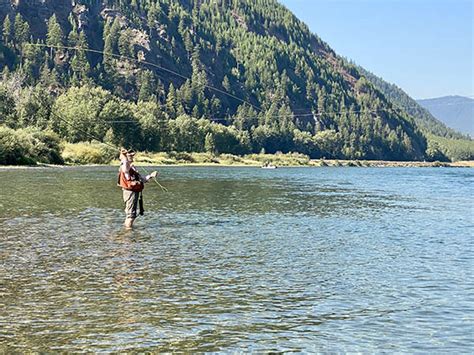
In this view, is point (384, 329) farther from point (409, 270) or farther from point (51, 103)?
point (51, 103)

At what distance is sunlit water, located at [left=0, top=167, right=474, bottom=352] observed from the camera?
393 inches

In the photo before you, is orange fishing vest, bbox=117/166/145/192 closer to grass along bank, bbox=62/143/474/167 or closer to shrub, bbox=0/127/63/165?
shrub, bbox=0/127/63/165

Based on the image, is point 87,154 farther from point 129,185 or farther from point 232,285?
point 232,285

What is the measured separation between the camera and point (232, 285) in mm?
13695

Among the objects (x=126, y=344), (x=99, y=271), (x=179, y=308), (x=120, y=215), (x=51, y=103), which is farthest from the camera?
(x=51, y=103)

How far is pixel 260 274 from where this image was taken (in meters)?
15.0

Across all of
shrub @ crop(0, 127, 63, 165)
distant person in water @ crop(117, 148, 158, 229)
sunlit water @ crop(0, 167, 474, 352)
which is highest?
shrub @ crop(0, 127, 63, 165)

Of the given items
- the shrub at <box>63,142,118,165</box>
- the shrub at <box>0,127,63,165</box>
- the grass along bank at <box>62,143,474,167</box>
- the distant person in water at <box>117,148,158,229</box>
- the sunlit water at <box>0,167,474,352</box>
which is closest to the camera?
the sunlit water at <box>0,167,474,352</box>

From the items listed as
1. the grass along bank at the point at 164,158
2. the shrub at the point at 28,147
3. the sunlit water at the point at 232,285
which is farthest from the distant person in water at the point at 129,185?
the grass along bank at the point at 164,158

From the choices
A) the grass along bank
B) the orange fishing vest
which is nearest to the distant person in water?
the orange fishing vest

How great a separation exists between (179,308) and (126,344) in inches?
87.0

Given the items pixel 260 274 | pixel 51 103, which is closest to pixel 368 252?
pixel 260 274

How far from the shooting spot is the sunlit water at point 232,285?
393 inches

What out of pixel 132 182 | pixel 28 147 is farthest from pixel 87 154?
pixel 132 182
